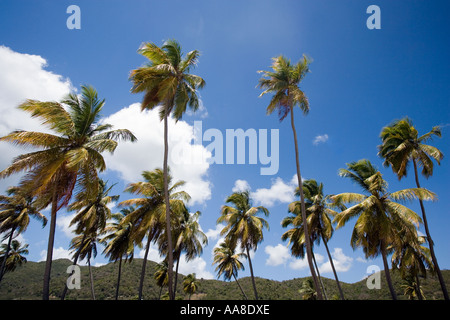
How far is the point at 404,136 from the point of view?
60.3 feet

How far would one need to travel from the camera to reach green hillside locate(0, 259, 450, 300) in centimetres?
5830

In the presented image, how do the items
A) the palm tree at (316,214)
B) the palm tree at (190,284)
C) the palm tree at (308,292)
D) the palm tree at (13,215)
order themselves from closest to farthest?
1. the palm tree at (316,214)
2. the palm tree at (13,215)
3. the palm tree at (308,292)
4. the palm tree at (190,284)

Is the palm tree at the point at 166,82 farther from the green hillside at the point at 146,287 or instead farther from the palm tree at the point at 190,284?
the green hillside at the point at 146,287

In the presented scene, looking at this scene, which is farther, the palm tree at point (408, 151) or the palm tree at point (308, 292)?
the palm tree at point (308, 292)

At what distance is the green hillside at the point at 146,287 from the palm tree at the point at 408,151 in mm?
44918

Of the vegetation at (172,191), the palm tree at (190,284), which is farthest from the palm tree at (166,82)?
the palm tree at (190,284)

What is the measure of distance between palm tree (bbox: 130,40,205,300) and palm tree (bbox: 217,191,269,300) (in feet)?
Result: 33.4

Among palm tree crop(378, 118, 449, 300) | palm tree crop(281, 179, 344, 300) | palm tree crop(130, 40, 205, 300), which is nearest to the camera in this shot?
palm tree crop(130, 40, 205, 300)

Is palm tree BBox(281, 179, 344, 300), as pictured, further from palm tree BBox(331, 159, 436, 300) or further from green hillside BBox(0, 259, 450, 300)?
green hillside BBox(0, 259, 450, 300)

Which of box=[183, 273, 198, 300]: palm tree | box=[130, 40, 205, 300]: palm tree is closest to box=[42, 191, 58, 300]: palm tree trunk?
box=[130, 40, 205, 300]: palm tree

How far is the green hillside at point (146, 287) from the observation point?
191ft

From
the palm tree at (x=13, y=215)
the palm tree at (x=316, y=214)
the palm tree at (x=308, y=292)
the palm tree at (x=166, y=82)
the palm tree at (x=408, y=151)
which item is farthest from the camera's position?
the palm tree at (x=308, y=292)

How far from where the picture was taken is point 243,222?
81.0 ft
